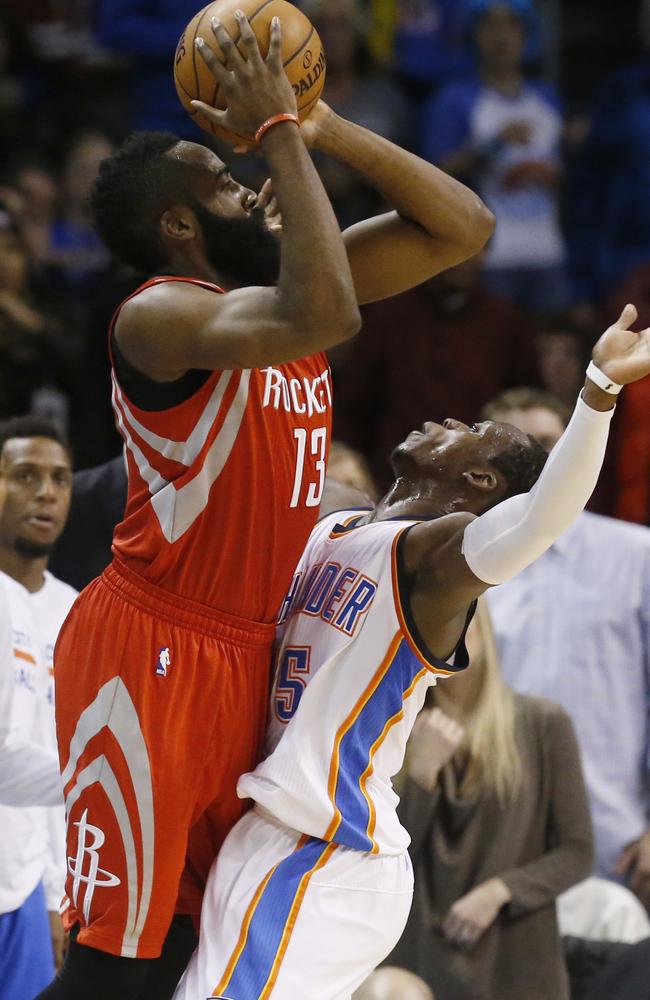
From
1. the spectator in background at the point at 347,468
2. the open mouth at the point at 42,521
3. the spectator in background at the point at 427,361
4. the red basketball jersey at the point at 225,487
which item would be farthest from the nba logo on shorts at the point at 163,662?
the spectator in background at the point at 427,361

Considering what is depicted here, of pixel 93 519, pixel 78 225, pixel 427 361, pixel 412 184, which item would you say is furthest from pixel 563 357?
pixel 412 184

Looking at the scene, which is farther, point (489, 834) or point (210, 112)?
point (489, 834)

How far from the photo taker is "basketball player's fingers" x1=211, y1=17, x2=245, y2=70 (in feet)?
10.6

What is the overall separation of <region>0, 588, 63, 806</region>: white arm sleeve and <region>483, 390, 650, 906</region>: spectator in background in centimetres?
230

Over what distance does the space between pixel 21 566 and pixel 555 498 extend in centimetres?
245

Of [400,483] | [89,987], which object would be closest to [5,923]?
[89,987]

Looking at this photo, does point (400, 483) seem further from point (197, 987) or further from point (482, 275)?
point (482, 275)

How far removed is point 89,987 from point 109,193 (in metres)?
1.72

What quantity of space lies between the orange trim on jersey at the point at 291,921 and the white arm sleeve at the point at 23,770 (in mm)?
1058

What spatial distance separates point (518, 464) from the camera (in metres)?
3.83

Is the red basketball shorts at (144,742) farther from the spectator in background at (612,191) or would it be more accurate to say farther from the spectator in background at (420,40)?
the spectator in background at (420,40)

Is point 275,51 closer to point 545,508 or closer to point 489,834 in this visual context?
point 545,508

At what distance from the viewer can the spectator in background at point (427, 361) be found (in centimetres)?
735

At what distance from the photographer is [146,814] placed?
340 centimetres
